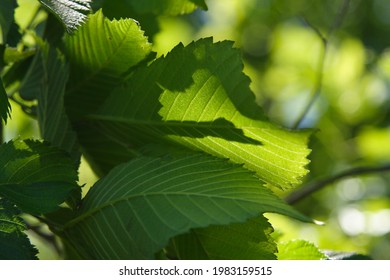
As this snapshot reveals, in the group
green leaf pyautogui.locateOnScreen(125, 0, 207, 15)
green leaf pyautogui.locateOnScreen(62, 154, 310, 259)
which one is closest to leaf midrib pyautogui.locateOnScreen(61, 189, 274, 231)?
green leaf pyautogui.locateOnScreen(62, 154, 310, 259)

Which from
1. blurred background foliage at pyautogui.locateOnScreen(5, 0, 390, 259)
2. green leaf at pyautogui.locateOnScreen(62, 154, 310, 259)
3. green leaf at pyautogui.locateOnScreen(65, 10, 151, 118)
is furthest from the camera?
blurred background foliage at pyautogui.locateOnScreen(5, 0, 390, 259)

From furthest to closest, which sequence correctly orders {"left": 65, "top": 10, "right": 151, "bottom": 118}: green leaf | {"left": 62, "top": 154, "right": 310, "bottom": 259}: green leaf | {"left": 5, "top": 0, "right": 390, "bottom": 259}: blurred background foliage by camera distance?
{"left": 5, "top": 0, "right": 390, "bottom": 259}: blurred background foliage → {"left": 65, "top": 10, "right": 151, "bottom": 118}: green leaf → {"left": 62, "top": 154, "right": 310, "bottom": 259}: green leaf

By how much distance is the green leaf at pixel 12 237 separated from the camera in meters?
0.46

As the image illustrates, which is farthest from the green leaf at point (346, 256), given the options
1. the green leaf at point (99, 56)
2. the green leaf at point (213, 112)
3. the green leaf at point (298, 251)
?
the green leaf at point (99, 56)

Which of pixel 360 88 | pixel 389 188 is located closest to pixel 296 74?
pixel 360 88

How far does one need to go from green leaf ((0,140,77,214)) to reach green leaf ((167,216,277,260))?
93mm

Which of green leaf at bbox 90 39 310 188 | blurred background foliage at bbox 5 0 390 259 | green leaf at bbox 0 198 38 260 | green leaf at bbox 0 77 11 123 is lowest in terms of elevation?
green leaf at bbox 0 198 38 260

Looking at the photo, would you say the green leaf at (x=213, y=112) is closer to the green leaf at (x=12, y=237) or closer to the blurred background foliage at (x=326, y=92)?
the green leaf at (x=12, y=237)

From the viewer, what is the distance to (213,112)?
1.70 feet

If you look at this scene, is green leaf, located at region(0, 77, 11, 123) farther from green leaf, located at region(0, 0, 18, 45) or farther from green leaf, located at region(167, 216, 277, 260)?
green leaf, located at region(167, 216, 277, 260)

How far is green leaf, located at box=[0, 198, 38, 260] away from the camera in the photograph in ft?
1.52

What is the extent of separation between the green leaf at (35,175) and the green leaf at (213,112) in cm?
7

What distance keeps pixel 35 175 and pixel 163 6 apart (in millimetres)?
221

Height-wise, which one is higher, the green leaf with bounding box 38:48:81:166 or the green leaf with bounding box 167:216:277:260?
the green leaf with bounding box 38:48:81:166
